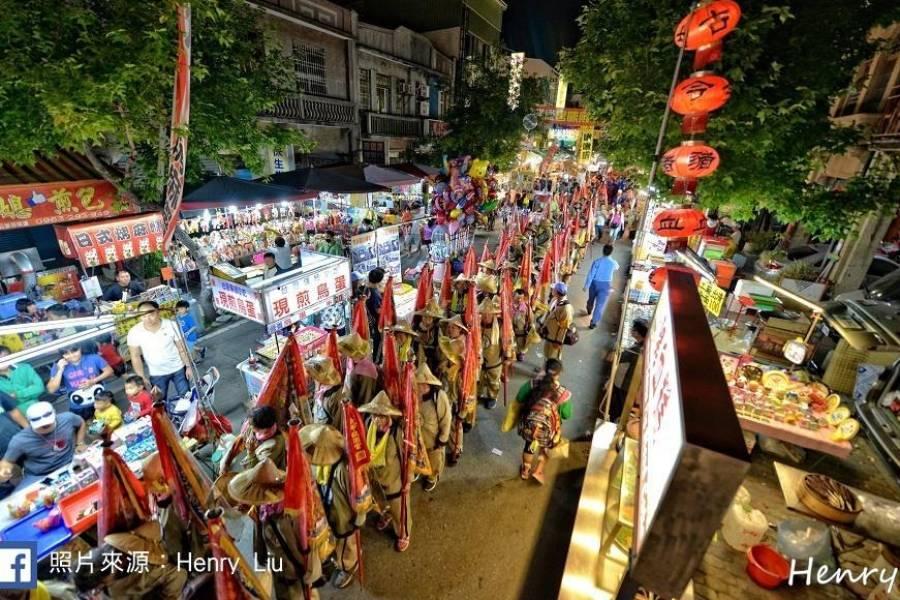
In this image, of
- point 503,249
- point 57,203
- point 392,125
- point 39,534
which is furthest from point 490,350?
point 392,125

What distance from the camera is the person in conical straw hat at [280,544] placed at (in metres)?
3.12

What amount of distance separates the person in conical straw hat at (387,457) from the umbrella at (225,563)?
154 centimetres

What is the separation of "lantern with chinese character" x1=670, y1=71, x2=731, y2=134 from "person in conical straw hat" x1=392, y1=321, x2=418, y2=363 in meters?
4.97

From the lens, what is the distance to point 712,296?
672cm

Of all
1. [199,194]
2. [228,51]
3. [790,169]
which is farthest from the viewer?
[199,194]

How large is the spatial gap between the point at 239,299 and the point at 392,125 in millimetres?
18061

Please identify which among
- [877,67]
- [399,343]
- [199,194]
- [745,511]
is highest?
[877,67]

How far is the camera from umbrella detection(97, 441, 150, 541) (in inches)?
112

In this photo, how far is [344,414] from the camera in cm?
366

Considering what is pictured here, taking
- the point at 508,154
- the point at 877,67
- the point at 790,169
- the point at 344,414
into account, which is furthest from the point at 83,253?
the point at 877,67

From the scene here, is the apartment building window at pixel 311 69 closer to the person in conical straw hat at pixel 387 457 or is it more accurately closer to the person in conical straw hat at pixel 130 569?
the person in conical straw hat at pixel 387 457

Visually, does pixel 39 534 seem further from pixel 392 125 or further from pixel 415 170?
pixel 392 125

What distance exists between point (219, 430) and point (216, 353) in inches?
176

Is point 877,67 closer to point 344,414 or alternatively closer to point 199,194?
point 344,414
